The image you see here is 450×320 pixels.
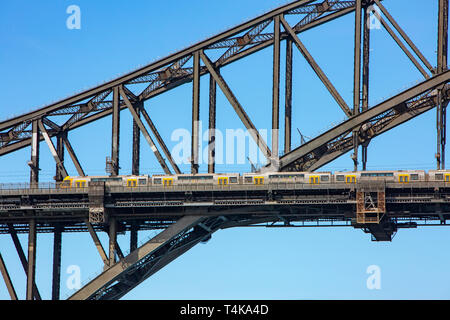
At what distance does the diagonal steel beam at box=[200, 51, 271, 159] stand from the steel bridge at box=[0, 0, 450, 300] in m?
0.19

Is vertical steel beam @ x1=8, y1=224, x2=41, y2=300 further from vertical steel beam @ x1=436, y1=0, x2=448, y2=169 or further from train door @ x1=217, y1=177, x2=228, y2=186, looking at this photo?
vertical steel beam @ x1=436, y1=0, x2=448, y2=169

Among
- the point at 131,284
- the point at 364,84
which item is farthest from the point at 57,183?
the point at 364,84

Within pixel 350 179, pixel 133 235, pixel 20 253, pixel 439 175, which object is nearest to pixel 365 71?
pixel 350 179

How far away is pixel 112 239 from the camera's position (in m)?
A: 159

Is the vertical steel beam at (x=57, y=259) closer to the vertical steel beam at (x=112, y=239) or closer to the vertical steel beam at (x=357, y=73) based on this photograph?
the vertical steel beam at (x=112, y=239)

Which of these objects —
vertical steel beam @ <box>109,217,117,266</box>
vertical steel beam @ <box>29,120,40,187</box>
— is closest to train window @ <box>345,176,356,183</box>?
vertical steel beam @ <box>109,217,117,266</box>

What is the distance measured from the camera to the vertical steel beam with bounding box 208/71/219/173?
538 ft

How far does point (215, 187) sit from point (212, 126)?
42.1 ft

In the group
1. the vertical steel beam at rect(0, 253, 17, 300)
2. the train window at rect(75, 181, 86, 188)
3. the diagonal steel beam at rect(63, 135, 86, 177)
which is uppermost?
the diagonal steel beam at rect(63, 135, 86, 177)

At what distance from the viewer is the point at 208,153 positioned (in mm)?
164125

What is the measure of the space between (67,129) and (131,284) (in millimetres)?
26612

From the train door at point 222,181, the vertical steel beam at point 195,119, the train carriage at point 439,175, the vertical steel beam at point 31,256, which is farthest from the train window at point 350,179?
the vertical steel beam at point 31,256

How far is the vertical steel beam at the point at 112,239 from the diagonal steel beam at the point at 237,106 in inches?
873
